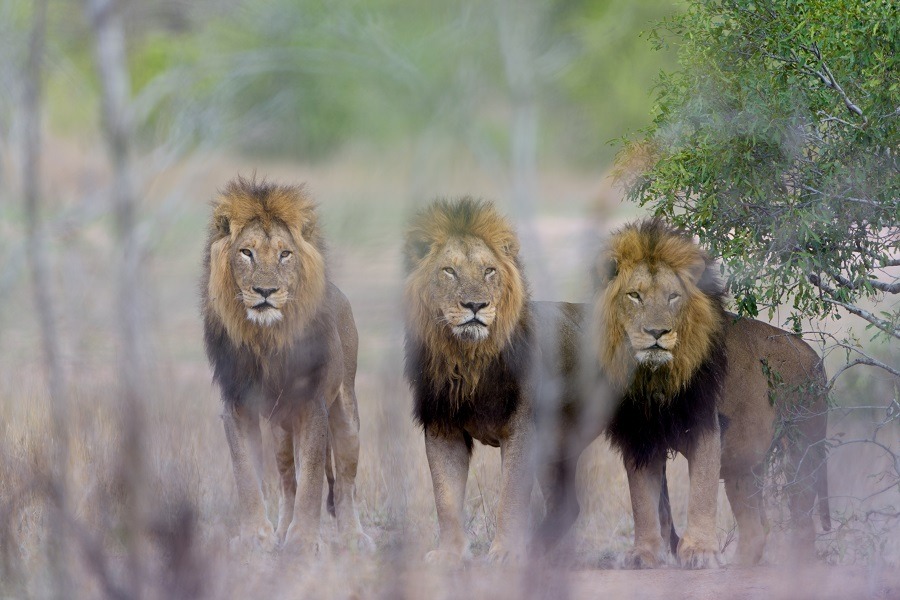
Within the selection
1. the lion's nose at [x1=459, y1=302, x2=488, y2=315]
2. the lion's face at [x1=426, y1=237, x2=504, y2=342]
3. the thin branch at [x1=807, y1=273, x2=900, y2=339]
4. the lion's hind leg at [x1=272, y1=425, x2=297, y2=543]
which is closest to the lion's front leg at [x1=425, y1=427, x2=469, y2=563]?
the lion's face at [x1=426, y1=237, x2=504, y2=342]

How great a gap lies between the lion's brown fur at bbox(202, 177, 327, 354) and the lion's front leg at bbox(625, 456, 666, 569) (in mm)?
1649

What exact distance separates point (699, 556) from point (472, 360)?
4.20 ft

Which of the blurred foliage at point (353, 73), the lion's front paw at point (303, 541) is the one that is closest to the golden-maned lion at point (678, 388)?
the blurred foliage at point (353, 73)

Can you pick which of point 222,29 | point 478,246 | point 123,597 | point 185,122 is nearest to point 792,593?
point 478,246

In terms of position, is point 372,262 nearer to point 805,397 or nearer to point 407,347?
point 407,347

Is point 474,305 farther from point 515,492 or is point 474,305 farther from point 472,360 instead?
point 515,492

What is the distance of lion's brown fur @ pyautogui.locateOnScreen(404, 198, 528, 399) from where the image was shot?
5.34 m

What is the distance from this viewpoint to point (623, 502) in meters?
7.08

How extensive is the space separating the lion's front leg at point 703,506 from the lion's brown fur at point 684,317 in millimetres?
282

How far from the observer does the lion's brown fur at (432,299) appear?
534 cm

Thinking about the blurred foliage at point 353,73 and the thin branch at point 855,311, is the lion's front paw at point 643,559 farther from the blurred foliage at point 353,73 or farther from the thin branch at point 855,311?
the blurred foliage at point 353,73

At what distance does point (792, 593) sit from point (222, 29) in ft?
16.9

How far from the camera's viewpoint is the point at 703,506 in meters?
5.28

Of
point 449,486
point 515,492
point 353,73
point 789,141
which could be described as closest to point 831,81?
point 789,141
